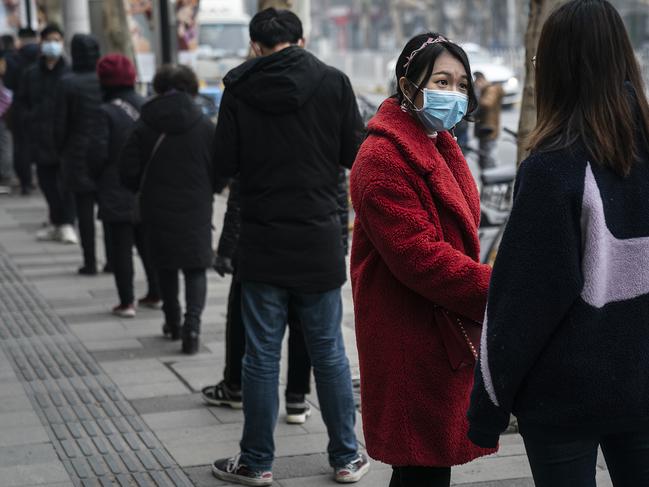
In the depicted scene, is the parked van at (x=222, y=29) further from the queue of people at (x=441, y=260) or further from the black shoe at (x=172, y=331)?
the queue of people at (x=441, y=260)

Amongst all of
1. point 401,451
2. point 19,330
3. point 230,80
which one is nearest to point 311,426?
point 230,80

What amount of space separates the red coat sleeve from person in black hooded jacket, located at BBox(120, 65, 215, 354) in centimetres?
373

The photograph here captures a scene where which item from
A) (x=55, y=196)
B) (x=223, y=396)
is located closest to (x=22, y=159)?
(x=55, y=196)

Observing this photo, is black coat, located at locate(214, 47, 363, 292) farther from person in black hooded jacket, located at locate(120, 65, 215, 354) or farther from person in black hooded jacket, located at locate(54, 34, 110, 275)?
person in black hooded jacket, located at locate(54, 34, 110, 275)

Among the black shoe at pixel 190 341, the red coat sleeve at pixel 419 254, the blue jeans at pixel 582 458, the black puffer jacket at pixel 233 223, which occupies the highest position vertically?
the red coat sleeve at pixel 419 254

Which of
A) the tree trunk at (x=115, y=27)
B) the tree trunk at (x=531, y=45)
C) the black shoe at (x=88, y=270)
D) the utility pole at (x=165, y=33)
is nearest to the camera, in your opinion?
→ the tree trunk at (x=531, y=45)

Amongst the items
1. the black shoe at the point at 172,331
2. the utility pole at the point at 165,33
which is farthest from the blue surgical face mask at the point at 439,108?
the utility pole at the point at 165,33

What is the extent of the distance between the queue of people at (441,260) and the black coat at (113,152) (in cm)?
273

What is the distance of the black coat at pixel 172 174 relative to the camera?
22.7 feet

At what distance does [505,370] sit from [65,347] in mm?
5237

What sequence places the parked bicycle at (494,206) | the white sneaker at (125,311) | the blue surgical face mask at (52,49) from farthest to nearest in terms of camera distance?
the blue surgical face mask at (52,49) → the white sneaker at (125,311) → the parked bicycle at (494,206)

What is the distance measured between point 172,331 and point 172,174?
1.12 m

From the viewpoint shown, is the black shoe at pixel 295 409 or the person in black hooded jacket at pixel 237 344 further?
the black shoe at pixel 295 409

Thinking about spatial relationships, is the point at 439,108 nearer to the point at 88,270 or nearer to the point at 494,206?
the point at 494,206
